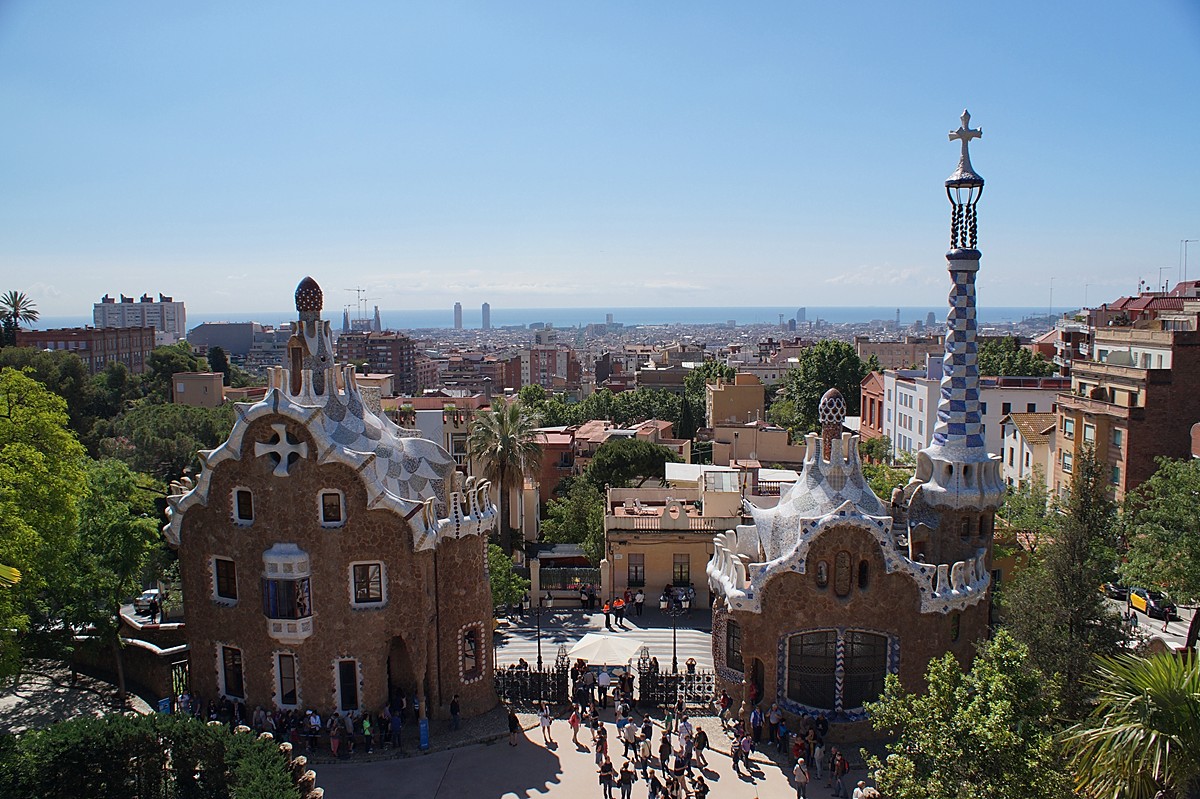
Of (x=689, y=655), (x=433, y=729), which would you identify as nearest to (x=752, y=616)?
(x=689, y=655)

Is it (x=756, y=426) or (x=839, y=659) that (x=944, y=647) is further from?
(x=756, y=426)

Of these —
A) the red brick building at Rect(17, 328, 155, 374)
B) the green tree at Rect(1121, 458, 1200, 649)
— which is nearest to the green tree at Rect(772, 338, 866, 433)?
A: the green tree at Rect(1121, 458, 1200, 649)

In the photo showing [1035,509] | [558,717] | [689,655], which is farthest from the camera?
[1035,509]

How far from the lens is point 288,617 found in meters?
24.5

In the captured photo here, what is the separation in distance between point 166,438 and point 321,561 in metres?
36.9

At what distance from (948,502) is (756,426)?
37.1m

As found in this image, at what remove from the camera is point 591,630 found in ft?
113

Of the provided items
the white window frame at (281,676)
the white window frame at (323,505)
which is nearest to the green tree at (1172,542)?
the white window frame at (323,505)

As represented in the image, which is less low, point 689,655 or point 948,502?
point 948,502

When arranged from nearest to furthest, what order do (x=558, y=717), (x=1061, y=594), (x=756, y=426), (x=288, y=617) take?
1. (x=1061, y=594)
2. (x=288, y=617)
3. (x=558, y=717)
4. (x=756, y=426)

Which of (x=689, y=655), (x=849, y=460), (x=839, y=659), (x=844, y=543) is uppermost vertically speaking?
(x=849, y=460)

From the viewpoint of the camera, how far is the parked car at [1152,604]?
34.6m

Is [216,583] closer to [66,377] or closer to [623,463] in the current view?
[623,463]

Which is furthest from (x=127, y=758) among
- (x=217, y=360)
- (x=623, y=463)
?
(x=217, y=360)
